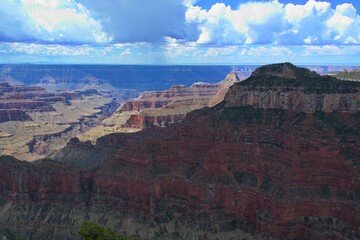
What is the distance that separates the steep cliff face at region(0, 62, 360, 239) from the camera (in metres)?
70.0

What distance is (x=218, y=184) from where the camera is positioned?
79375mm

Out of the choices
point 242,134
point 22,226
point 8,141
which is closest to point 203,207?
point 242,134

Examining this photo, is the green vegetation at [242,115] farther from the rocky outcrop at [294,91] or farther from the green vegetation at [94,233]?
the green vegetation at [94,233]

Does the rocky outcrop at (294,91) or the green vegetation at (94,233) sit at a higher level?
the rocky outcrop at (294,91)

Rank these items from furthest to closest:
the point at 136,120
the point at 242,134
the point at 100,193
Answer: the point at 136,120 → the point at 100,193 → the point at 242,134

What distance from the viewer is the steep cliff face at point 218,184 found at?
70000 mm

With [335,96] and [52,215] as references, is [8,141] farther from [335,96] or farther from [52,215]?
[335,96]

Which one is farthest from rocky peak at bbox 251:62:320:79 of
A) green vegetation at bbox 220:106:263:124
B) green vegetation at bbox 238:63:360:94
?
green vegetation at bbox 220:106:263:124

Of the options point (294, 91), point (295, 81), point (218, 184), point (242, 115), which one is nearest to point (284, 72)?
point (295, 81)

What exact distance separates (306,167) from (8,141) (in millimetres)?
127848

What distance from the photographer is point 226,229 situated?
76.6 metres

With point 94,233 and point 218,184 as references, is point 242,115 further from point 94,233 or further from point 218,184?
point 94,233

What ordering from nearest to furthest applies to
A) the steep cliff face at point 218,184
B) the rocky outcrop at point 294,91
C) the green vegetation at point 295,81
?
the steep cliff face at point 218,184 → the rocky outcrop at point 294,91 → the green vegetation at point 295,81

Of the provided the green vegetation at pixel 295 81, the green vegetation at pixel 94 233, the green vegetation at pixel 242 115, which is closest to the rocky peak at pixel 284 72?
the green vegetation at pixel 295 81
